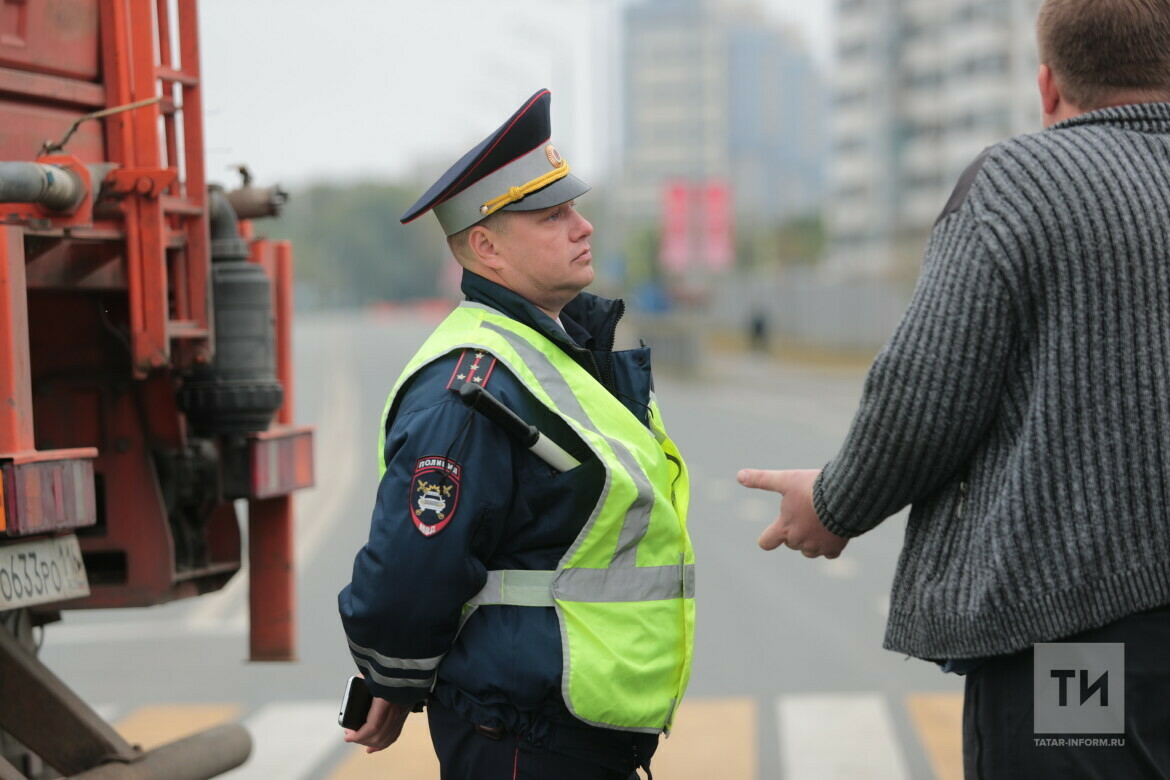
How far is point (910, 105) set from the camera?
106 metres

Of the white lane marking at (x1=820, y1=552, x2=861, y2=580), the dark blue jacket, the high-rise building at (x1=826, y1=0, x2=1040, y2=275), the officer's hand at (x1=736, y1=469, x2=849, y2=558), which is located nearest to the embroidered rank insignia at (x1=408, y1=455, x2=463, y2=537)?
the dark blue jacket

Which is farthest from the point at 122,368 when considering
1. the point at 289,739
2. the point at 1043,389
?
the point at 1043,389

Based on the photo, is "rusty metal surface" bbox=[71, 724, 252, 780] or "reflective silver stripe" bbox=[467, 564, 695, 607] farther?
"rusty metal surface" bbox=[71, 724, 252, 780]

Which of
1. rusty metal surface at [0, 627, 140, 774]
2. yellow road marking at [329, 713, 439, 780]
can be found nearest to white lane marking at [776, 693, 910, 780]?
yellow road marking at [329, 713, 439, 780]

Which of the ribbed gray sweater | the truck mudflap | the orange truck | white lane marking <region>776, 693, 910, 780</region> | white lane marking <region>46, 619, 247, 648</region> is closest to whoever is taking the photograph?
the ribbed gray sweater

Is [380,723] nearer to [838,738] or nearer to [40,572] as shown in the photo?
[40,572]

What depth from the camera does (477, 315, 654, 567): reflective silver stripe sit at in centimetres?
314

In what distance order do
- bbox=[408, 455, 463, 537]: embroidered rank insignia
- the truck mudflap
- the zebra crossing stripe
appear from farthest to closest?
the zebra crossing stripe → the truck mudflap → bbox=[408, 455, 463, 537]: embroidered rank insignia

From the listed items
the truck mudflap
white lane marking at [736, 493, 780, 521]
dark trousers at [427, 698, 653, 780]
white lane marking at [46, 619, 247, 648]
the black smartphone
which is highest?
the black smartphone

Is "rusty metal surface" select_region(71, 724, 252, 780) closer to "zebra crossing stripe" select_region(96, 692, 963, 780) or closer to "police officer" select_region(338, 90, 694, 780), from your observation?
"police officer" select_region(338, 90, 694, 780)

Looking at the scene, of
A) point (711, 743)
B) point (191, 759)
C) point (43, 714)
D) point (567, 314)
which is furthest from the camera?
point (711, 743)

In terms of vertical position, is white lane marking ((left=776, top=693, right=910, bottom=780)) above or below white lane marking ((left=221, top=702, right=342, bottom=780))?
above

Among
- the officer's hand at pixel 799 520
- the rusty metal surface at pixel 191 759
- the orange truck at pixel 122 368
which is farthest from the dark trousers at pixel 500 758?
the rusty metal surface at pixel 191 759

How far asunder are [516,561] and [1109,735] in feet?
3.70
